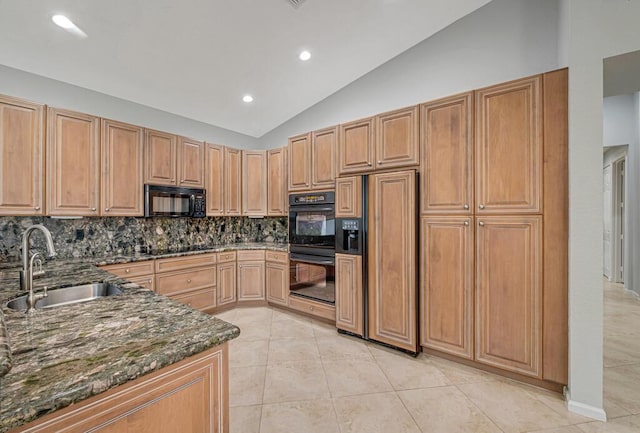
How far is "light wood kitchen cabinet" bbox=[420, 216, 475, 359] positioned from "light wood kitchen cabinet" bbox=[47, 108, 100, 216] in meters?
3.41

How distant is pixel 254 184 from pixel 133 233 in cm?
173

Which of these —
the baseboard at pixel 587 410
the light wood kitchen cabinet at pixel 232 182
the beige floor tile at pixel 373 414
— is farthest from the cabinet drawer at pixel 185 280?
the baseboard at pixel 587 410

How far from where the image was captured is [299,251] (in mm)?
3510

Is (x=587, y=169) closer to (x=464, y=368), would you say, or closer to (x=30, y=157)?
(x=464, y=368)

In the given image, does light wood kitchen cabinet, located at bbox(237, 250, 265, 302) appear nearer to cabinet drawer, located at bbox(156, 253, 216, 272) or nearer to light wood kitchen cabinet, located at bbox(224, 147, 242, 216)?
cabinet drawer, located at bbox(156, 253, 216, 272)

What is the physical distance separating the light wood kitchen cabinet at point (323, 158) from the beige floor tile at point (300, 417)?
215cm

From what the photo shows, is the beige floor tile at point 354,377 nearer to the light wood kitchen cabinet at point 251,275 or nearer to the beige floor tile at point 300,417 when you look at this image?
the beige floor tile at point 300,417

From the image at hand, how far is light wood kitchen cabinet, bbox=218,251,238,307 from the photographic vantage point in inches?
147

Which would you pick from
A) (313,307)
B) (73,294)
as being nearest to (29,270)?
(73,294)

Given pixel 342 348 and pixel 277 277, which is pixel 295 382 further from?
pixel 277 277

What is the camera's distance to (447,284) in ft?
7.95

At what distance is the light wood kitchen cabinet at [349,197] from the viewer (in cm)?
289

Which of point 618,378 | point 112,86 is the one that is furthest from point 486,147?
point 112,86

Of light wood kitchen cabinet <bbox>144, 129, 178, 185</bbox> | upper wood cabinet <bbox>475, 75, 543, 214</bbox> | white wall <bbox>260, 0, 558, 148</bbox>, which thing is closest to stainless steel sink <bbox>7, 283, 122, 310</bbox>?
light wood kitchen cabinet <bbox>144, 129, 178, 185</bbox>
